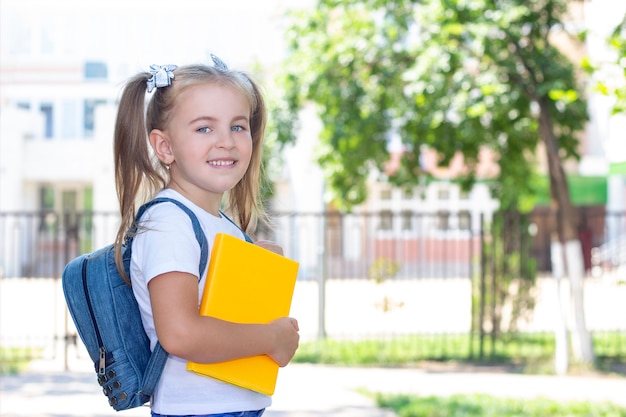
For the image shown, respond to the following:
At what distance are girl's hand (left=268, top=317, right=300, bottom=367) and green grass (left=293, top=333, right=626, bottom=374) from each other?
878 cm

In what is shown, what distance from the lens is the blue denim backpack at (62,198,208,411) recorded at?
2.16 metres

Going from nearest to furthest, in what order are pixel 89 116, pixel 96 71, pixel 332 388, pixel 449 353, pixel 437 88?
1. pixel 332 388
2. pixel 437 88
3. pixel 449 353
4. pixel 96 71
5. pixel 89 116

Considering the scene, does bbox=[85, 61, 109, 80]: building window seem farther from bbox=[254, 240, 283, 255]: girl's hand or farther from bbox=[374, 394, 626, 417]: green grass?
bbox=[254, 240, 283, 255]: girl's hand

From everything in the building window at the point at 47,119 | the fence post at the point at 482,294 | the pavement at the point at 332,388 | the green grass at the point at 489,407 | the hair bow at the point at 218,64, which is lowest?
the pavement at the point at 332,388

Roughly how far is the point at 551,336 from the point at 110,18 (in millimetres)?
19411

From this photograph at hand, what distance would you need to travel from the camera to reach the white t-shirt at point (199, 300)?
2.09 metres

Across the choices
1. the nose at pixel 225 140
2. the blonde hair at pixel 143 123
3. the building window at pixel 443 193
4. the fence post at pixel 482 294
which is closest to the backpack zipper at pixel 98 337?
the blonde hair at pixel 143 123

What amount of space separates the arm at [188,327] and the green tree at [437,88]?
794 centimetres

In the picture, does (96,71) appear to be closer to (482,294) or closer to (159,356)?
(482,294)

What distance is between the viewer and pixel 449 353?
11.9 metres

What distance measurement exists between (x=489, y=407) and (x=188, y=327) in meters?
5.69

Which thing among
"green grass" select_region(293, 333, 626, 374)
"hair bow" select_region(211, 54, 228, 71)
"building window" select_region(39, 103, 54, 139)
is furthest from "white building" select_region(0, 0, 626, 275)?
"hair bow" select_region(211, 54, 228, 71)

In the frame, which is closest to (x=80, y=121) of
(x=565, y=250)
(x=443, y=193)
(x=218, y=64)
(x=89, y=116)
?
(x=89, y=116)

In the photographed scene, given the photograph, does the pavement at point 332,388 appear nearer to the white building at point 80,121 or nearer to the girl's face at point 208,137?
the girl's face at point 208,137
